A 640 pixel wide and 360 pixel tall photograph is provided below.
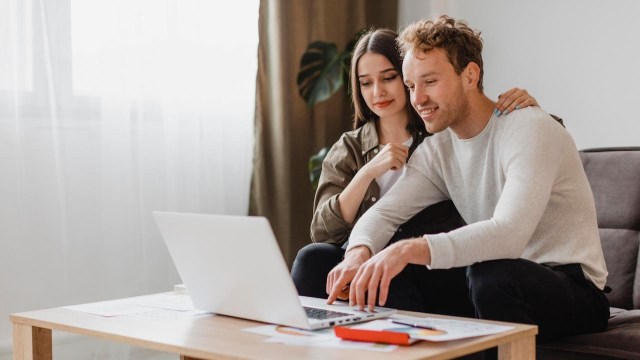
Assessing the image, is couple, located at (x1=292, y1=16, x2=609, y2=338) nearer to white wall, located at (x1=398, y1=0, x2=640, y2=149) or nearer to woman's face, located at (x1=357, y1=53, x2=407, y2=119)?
woman's face, located at (x1=357, y1=53, x2=407, y2=119)

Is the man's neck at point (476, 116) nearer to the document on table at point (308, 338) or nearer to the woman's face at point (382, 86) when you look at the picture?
the woman's face at point (382, 86)

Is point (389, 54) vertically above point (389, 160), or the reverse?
point (389, 54)

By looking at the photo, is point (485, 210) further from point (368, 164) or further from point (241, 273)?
point (241, 273)

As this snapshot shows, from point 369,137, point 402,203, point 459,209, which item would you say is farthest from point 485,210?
point 369,137

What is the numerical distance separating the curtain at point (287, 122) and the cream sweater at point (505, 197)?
4.22 ft

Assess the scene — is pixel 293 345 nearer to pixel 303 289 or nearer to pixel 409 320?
pixel 409 320

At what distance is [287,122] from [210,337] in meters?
1.99

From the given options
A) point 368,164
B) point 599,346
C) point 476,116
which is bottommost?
point 599,346

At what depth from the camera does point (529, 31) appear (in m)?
3.26

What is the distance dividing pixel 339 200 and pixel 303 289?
0.99ft

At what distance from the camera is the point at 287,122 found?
3293 millimetres

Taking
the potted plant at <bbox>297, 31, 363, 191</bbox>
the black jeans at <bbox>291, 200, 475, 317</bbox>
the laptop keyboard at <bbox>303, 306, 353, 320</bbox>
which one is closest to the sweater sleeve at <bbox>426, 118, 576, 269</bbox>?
the laptop keyboard at <bbox>303, 306, 353, 320</bbox>

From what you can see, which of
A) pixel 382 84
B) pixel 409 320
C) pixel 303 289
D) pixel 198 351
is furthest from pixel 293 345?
pixel 382 84

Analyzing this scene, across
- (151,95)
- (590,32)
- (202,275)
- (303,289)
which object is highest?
(590,32)
